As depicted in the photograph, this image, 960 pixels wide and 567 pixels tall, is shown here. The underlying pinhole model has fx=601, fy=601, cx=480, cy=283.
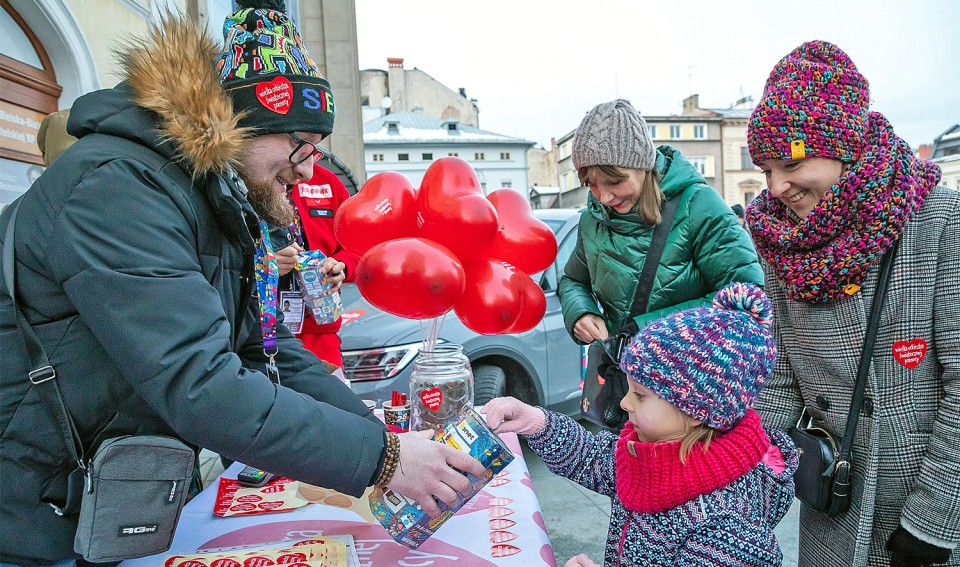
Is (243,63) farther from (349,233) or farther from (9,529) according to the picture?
(9,529)

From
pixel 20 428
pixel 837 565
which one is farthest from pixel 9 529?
pixel 837 565

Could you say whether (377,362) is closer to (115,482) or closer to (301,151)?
(301,151)

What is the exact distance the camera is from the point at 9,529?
117 centimetres

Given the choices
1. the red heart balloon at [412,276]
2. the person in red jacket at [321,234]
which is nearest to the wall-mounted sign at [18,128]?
the person in red jacket at [321,234]

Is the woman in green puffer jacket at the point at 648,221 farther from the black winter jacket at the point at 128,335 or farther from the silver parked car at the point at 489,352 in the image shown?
the black winter jacket at the point at 128,335

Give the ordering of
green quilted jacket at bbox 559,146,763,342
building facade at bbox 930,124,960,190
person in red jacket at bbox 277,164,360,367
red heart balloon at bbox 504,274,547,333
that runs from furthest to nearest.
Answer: building facade at bbox 930,124,960,190
person in red jacket at bbox 277,164,360,367
green quilted jacket at bbox 559,146,763,342
red heart balloon at bbox 504,274,547,333

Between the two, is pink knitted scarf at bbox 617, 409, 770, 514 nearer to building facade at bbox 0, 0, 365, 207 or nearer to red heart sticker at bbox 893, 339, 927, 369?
red heart sticker at bbox 893, 339, 927, 369

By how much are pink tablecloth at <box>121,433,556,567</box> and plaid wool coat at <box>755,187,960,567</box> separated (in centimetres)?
92

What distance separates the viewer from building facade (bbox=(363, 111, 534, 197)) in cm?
4284

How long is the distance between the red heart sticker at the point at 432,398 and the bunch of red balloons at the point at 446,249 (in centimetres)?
24

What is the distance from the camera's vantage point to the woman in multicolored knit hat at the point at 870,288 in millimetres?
1535

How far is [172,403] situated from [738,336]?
3.99 feet

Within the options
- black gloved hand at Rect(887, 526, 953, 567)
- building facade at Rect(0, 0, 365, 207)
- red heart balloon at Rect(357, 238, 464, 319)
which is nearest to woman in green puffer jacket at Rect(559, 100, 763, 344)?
red heart balloon at Rect(357, 238, 464, 319)

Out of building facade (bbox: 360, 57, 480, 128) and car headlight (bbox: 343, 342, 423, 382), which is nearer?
car headlight (bbox: 343, 342, 423, 382)
